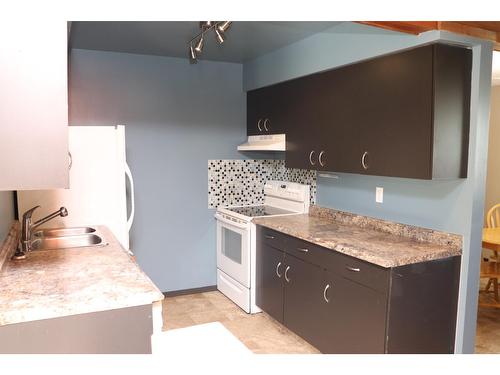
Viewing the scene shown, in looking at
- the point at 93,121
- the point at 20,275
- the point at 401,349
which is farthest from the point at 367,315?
the point at 93,121

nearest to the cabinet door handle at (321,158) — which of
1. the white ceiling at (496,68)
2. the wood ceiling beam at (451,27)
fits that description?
the wood ceiling beam at (451,27)

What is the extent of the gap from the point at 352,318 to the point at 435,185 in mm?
965

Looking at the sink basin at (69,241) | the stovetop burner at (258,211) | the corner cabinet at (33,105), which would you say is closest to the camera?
the corner cabinet at (33,105)

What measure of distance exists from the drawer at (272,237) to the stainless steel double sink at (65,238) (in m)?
1.30

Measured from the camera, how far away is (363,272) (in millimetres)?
2238

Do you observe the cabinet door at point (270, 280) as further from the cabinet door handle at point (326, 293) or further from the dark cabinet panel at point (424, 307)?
the dark cabinet panel at point (424, 307)

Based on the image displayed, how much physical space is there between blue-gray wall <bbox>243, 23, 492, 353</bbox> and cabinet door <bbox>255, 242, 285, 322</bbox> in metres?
0.74

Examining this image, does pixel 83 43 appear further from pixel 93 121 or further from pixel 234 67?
pixel 234 67

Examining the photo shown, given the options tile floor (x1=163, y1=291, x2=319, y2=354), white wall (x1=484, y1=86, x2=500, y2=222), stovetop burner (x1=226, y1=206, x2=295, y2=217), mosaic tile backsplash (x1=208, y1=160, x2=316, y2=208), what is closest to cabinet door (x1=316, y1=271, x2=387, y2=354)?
tile floor (x1=163, y1=291, x2=319, y2=354)

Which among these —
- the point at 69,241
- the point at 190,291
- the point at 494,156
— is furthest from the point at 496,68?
the point at 69,241

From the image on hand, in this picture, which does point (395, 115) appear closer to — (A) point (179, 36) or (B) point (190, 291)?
(A) point (179, 36)

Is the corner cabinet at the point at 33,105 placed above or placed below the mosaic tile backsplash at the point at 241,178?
above

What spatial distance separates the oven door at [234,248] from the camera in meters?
3.42

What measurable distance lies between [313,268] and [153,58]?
2366 millimetres
